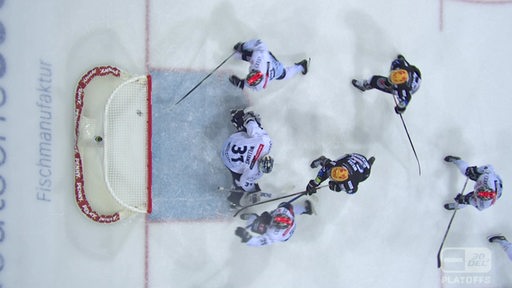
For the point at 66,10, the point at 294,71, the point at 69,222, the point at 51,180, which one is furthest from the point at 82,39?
the point at 294,71

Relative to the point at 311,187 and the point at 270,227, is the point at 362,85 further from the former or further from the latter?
the point at 270,227

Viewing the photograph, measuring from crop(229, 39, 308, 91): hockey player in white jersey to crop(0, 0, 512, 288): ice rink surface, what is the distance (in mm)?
206

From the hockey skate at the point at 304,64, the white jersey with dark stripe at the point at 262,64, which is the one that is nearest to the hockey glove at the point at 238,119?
the white jersey with dark stripe at the point at 262,64

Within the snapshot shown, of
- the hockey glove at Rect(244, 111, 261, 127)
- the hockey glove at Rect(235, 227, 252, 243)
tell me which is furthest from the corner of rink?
the hockey glove at Rect(235, 227, 252, 243)

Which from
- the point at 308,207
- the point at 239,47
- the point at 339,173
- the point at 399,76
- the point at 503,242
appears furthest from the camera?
the point at 503,242

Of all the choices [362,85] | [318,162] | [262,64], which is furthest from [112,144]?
[362,85]

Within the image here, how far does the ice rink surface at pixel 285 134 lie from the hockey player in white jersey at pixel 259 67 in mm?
206

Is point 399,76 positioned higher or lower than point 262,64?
lower

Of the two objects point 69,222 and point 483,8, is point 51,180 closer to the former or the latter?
point 69,222

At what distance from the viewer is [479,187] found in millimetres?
5211

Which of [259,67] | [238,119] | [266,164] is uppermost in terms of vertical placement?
[259,67]

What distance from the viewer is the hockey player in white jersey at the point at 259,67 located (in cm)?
469

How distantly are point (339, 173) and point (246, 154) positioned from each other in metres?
0.93

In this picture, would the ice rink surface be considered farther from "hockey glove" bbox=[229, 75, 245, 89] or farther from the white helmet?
the white helmet
